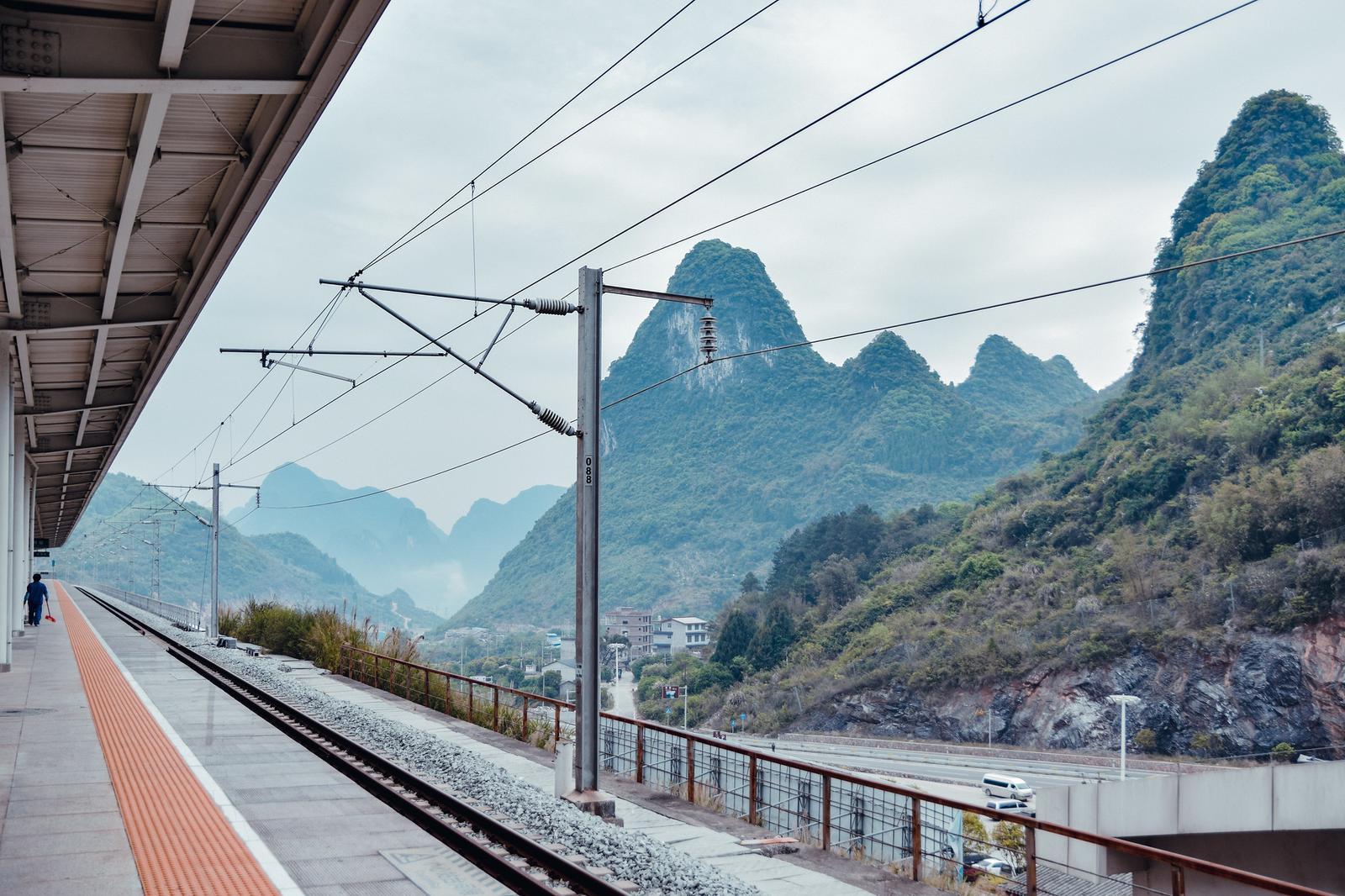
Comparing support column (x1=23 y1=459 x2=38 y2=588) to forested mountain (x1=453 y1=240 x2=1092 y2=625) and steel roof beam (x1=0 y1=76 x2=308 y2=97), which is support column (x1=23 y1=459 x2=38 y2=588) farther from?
forested mountain (x1=453 y1=240 x2=1092 y2=625)

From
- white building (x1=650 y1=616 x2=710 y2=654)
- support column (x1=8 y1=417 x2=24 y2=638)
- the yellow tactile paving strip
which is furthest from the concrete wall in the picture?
white building (x1=650 y1=616 x2=710 y2=654)

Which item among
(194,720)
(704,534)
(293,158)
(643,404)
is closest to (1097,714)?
(194,720)

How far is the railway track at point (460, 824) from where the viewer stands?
7711 millimetres

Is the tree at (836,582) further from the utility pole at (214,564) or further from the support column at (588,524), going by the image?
the support column at (588,524)

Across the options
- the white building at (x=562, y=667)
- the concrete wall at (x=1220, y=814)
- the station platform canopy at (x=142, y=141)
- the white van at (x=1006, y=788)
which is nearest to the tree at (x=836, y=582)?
the white building at (x=562, y=667)

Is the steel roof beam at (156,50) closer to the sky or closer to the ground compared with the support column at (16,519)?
closer to the sky

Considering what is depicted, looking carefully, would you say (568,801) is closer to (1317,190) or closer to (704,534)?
(1317,190)

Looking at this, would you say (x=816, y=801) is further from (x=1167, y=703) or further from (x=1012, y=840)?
(x=1167, y=703)

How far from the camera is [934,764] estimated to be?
5494cm

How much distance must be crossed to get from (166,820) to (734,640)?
83480 millimetres

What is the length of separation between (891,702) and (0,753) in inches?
2485

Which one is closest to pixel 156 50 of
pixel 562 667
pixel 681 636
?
pixel 562 667

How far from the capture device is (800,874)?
8953mm

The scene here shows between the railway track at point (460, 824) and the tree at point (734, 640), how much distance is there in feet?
247
